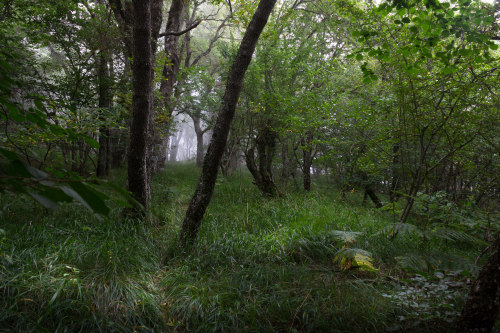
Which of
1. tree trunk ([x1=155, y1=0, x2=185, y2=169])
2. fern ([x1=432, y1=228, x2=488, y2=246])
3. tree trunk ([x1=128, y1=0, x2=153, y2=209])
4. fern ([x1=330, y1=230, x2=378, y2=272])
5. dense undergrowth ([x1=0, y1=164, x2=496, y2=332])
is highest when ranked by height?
tree trunk ([x1=155, y1=0, x2=185, y2=169])

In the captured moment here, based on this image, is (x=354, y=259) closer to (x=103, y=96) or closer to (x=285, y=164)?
(x=285, y=164)

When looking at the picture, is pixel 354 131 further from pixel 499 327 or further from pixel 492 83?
pixel 499 327

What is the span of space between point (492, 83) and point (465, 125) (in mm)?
752

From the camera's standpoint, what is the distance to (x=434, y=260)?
2699 millimetres

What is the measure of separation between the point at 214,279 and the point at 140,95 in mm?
3050

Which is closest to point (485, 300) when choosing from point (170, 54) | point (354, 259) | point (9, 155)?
point (354, 259)

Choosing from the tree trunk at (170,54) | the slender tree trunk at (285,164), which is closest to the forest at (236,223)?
the tree trunk at (170,54)

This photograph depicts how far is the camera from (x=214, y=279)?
3211 mm

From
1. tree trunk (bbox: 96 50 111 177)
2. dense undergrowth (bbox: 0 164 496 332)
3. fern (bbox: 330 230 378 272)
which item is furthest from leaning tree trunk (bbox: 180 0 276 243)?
tree trunk (bbox: 96 50 111 177)

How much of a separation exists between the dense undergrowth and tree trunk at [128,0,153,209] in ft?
2.55

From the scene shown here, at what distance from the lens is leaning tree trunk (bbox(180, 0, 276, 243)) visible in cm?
360

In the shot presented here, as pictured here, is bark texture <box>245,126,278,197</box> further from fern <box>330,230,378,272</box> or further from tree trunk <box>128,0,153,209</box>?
fern <box>330,230,378,272</box>

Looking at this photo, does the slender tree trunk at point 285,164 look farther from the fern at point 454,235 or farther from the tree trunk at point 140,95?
the fern at point 454,235

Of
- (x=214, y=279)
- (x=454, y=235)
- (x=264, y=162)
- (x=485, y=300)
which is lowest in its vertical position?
(x=214, y=279)
